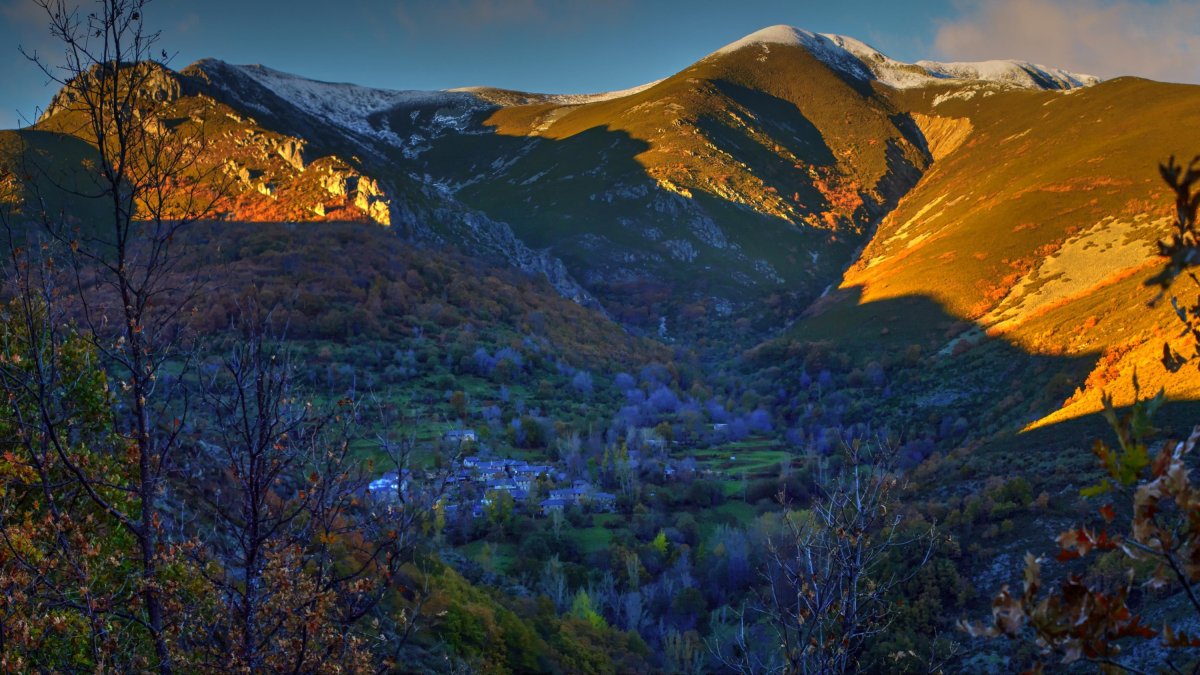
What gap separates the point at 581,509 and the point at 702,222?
8541 centimetres

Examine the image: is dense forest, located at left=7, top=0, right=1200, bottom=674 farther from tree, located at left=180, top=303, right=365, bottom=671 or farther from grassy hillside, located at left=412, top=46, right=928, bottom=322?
grassy hillside, located at left=412, top=46, right=928, bottom=322

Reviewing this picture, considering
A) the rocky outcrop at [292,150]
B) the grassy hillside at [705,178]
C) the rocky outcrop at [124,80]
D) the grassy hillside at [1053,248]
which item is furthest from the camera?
the grassy hillside at [705,178]

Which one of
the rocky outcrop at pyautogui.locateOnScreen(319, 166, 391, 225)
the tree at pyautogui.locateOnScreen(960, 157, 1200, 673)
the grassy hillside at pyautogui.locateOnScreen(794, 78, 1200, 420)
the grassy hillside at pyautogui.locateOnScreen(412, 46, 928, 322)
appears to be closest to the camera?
the tree at pyautogui.locateOnScreen(960, 157, 1200, 673)

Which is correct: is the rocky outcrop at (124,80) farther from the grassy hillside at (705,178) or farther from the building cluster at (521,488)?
the grassy hillside at (705,178)

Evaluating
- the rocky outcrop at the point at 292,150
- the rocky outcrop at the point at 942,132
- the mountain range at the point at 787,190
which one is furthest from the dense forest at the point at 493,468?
the rocky outcrop at the point at 942,132

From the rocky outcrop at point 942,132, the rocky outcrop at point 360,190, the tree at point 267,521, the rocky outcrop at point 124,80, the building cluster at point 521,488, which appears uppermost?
the rocky outcrop at point 942,132

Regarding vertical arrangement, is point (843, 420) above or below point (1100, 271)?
below

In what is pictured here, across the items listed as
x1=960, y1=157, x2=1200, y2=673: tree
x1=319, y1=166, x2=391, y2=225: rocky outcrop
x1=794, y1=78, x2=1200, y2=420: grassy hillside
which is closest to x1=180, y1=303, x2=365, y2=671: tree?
x1=960, y1=157, x2=1200, y2=673: tree

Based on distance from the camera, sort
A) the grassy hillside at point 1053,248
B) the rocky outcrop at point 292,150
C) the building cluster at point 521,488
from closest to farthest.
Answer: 1. the building cluster at point 521,488
2. the grassy hillside at point 1053,248
3. the rocky outcrop at point 292,150

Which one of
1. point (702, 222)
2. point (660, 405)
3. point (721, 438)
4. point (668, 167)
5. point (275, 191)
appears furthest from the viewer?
point (668, 167)

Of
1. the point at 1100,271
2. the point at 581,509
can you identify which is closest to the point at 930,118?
the point at 1100,271

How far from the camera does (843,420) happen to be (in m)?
58.8

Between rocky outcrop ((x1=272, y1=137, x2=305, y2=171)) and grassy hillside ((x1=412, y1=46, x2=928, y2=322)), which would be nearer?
rocky outcrop ((x1=272, y1=137, x2=305, y2=171))

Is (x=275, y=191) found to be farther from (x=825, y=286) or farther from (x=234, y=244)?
(x=825, y=286)
